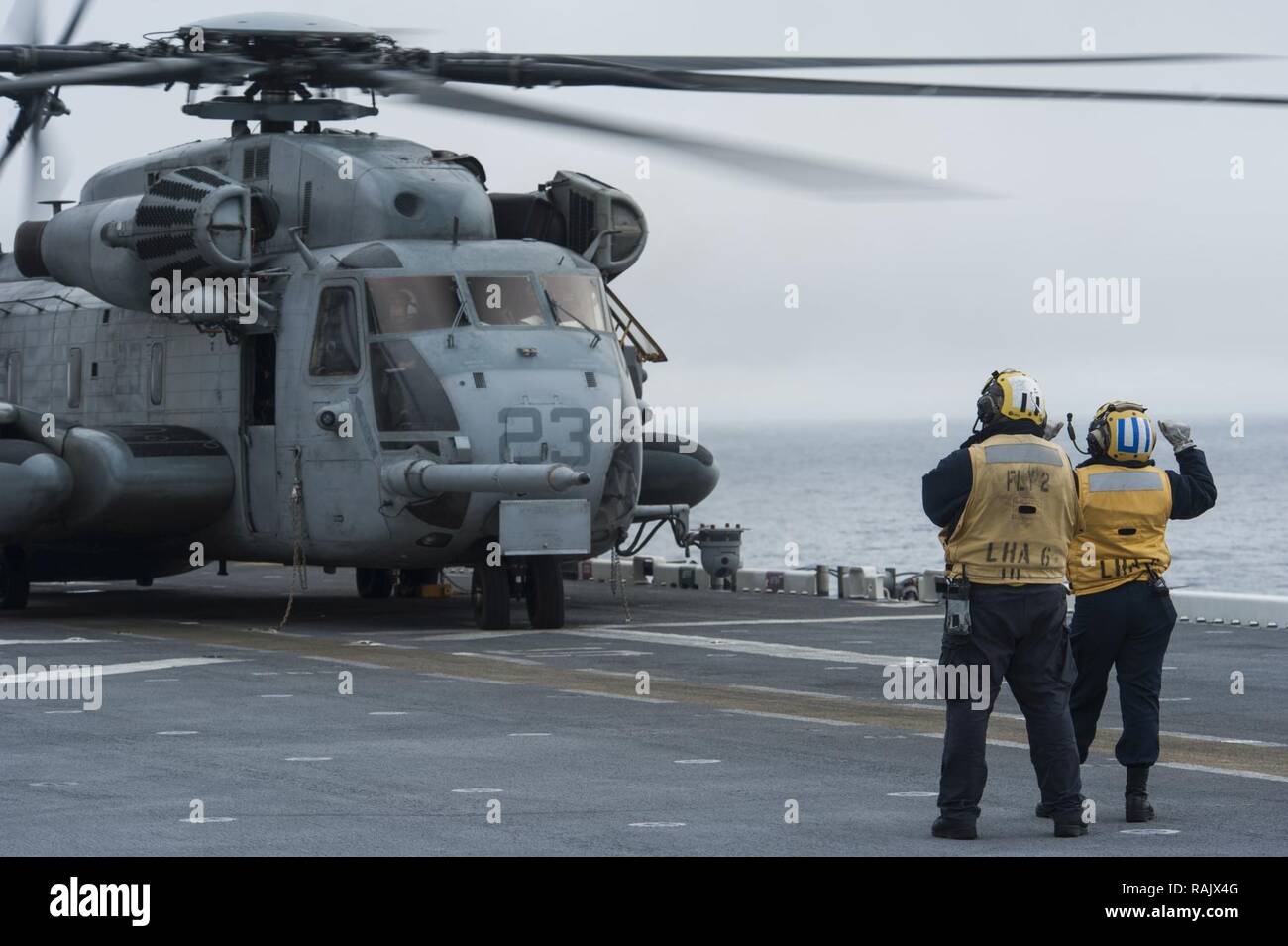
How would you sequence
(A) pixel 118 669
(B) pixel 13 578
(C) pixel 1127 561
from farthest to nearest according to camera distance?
(B) pixel 13 578
(A) pixel 118 669
(C) pixel 1127 561

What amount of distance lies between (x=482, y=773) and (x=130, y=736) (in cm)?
286

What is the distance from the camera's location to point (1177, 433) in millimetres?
11148

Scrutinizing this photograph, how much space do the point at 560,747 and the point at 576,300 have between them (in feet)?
32.1

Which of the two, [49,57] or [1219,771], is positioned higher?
[49,57]

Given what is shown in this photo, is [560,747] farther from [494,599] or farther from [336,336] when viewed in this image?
[336,336]

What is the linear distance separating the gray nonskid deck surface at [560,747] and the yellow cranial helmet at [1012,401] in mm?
1947

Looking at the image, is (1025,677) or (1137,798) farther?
(1137,798)

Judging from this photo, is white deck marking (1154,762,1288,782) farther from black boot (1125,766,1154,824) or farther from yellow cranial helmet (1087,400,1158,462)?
yellow cranial helmet (1087,400,1158,462)

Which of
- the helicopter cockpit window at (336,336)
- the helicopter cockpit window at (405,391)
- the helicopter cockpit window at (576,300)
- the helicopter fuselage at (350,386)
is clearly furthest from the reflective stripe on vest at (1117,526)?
the helicopter cockpit window at (336,336)

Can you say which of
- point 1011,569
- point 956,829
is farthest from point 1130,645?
point 956,829

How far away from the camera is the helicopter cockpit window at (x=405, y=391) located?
69.7ft

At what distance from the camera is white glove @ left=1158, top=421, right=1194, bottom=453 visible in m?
11.1

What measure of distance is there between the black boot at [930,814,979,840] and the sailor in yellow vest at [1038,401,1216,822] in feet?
3.96
